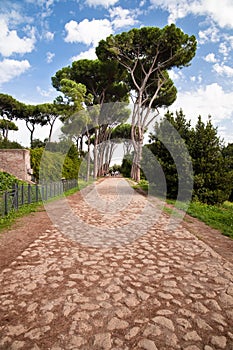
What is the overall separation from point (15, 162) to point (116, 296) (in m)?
14.2

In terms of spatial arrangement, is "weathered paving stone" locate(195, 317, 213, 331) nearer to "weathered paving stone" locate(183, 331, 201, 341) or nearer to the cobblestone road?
the cobblestone road

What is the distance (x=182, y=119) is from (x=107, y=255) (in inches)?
406

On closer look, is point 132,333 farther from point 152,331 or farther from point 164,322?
point 164,322

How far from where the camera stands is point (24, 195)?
9.09 m

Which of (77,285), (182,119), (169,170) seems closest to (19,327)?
(77,285)

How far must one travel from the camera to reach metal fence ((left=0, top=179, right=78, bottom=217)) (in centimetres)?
719

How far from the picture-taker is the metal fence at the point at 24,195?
719 centimetres

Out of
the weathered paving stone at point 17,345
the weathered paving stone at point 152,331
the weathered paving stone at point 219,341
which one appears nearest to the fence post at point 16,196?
the weathered paving stone at point 17,345

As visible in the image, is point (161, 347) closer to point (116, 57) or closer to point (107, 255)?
point (107, 255)

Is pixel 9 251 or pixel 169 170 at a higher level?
pixel 169 170

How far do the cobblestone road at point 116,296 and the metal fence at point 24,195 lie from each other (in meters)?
2.97

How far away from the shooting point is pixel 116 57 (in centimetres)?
1888

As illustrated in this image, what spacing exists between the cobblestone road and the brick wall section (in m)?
11.3

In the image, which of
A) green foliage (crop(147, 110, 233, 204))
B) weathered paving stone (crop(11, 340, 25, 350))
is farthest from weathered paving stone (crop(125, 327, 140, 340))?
green foliage (crop(147, 110, 233, 204))
